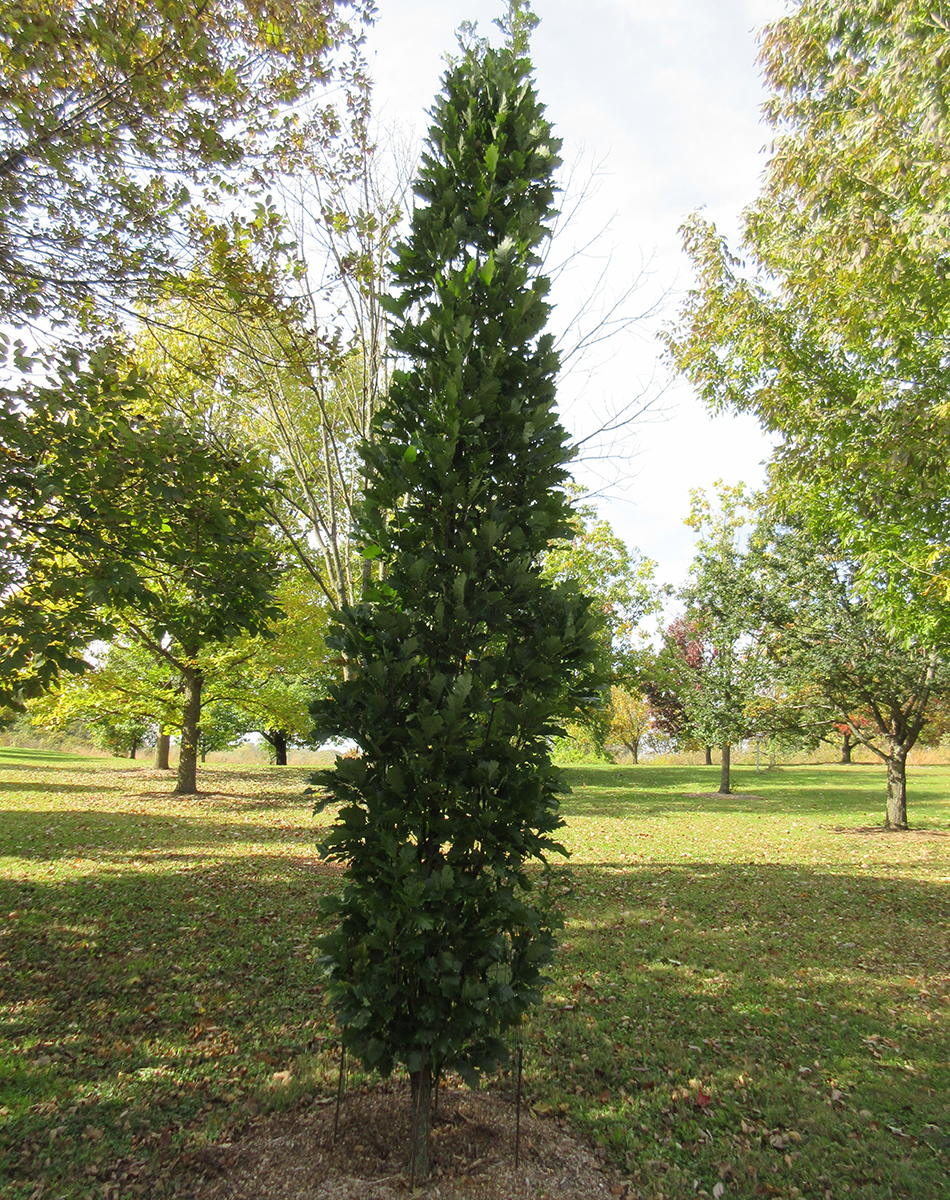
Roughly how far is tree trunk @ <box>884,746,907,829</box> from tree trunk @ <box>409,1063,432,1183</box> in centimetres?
1574

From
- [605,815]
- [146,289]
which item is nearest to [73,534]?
[146,289]

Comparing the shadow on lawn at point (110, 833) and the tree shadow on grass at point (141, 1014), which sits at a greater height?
the tree shadow on grass at point (141, 1014)

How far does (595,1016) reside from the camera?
5.46 metres

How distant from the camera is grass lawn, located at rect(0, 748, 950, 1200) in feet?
12.1

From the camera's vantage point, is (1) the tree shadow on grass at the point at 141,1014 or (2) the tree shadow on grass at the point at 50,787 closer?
(1) the tree shadow on grass at the point at 141,1014

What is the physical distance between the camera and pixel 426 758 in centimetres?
322

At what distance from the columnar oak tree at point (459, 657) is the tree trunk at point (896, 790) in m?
15.4

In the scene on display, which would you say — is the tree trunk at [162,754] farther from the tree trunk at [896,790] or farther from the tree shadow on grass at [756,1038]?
the tree trunk at [896,790]

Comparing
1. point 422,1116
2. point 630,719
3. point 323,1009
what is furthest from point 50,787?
point 630,719

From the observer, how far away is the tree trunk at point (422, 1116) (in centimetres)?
327

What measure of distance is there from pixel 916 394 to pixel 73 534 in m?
8.69

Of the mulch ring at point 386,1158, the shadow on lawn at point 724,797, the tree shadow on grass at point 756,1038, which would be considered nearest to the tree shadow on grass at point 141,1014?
the mulch ring at point 386,1158

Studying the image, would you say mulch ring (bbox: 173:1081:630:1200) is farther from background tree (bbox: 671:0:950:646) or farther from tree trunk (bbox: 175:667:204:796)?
tree trunk (bbox: 175:667:204:796)

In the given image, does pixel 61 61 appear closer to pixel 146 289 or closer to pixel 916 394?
pixel 146 289
